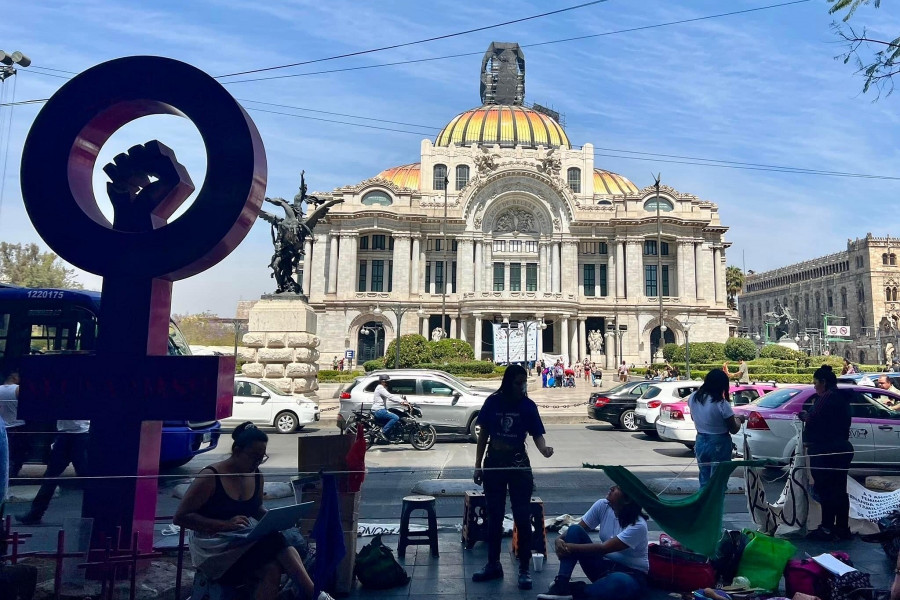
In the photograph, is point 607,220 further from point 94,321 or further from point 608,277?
point 94,321

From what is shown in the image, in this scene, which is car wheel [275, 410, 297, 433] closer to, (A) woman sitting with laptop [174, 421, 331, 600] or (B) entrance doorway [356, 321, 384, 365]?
(A) woman sitting with laptop [174, 421, 331, 600]

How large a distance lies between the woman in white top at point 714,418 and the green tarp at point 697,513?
7.28ft

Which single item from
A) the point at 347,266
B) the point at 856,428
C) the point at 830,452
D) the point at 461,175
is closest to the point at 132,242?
the point at 830,452

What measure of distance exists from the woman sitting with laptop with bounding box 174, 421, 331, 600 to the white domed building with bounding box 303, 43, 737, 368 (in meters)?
45.1

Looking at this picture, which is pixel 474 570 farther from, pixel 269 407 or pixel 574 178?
pixel 574 178

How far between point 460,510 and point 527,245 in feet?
155

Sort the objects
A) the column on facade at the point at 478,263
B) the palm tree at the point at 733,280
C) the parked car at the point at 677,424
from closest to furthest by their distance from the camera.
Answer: the parked car at the point at 677,424 < the column on facade at the point at 478,263 < the palm tree at the point at 733,280

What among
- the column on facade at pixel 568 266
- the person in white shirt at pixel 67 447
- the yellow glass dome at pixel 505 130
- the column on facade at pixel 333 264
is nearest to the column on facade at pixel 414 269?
the column on facade at pixel 333 264

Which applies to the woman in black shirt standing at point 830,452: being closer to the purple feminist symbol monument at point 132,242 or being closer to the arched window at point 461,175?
the purple feminist symbol monument at point 132,242

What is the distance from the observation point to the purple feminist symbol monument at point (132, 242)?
17.1 ft

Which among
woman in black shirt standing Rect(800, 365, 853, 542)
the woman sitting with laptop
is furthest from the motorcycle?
the woman sitting with laptop

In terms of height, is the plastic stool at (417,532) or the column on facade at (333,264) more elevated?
the column on facade at (333,264)

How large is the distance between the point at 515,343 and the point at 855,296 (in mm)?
69867

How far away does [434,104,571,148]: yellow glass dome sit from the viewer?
63.2 meters
